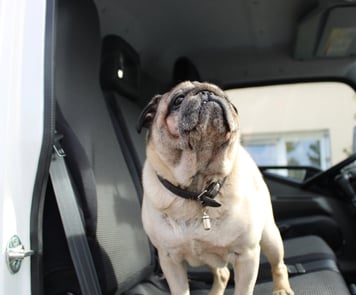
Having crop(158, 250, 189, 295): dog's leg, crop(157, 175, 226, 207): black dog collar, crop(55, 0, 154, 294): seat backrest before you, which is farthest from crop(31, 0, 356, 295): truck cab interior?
crop(157, 175, 226, 207): black dog collar

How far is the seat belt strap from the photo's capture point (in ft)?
4.85

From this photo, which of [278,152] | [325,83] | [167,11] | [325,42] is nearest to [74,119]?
[167,11]

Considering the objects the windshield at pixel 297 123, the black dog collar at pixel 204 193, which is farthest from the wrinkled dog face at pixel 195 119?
the windshield at pixel 297 123

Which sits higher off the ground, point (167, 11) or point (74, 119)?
point (167, 11)

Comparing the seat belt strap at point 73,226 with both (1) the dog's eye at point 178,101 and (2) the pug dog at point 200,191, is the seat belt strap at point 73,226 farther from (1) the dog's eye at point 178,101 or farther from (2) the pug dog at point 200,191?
(1) the dog's eye at point 178,101

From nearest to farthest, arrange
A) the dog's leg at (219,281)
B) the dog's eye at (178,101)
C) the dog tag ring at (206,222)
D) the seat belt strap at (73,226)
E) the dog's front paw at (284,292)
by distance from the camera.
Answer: the seat belt strap at (73,226) < the dog tag ring at (206,222) < the dog's eye at (178,101) < the dog's front paw at (284,292) < the dog's leg at (219,281)

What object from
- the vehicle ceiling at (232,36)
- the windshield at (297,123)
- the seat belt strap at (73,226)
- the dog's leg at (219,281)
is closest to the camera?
the seat belt strap at (73,226)

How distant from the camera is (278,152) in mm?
5023

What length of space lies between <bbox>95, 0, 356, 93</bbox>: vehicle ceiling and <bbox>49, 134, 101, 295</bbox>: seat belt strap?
1057 mm

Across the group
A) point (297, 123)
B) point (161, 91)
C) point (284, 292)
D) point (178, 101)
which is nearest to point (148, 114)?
point (178, 101)

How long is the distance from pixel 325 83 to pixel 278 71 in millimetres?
332

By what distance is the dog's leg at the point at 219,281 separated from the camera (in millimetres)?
1932

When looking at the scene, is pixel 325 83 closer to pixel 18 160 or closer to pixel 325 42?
pixel 325 42

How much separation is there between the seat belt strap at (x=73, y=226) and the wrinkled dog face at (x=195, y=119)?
1.26ft
